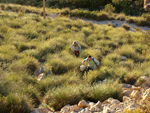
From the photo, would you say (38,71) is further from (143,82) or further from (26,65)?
(143,82)

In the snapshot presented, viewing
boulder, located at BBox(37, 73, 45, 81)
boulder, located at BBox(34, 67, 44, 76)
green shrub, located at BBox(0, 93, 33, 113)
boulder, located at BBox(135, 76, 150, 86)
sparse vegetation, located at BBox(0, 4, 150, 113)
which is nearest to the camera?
green shrub, located at BBox(0, 93, 33, 113)

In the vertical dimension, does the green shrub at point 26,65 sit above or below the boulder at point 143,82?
above

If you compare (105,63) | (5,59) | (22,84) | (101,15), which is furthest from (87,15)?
(22,84)

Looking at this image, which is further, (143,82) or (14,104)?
(143,82)

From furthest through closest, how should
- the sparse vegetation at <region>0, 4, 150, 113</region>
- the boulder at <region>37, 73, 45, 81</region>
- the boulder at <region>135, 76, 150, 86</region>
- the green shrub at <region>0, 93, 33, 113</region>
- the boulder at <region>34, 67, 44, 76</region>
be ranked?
the boulder at <region>34, 67, 44, 76</region> < the boulder at <region>135, 76, 150, 86</region> < the boulder at <region>37, 73, 45, 81</region> < the sparse vegetation at <region>0, 4, 150, 113</region> < the green shrub at <region>0, 93, 33, 113</region>

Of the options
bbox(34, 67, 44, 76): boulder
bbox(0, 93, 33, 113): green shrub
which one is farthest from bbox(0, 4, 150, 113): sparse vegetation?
bbox(34, 67, 44, 76): boulder

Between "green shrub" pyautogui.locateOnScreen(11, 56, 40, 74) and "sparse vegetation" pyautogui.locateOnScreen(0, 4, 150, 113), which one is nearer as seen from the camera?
"sparse vegetation" pyautogui.locateOnScreen(0, 4, 150, 113)

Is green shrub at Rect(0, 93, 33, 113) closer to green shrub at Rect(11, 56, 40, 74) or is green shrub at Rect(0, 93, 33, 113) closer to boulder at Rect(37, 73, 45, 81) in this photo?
boulder at Rect(37, 73, 45, 81)

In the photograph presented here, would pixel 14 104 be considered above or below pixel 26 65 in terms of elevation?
below

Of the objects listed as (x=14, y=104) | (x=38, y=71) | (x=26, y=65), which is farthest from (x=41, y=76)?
(x=14, y=104)

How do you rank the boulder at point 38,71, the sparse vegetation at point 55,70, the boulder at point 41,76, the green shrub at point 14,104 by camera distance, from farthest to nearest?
the boulder at point 38,71 < the boulder at point 41,76 < the sparse vegetation at point 55,70 < the green shrub at point 14,104

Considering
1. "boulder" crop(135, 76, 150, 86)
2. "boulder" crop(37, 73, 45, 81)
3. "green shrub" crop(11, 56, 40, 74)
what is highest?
"green shrub" crop(11, 56, 40, 74)

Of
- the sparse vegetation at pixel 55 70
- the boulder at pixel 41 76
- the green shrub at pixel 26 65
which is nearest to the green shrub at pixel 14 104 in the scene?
the sparse vegetation at pixel 55 70

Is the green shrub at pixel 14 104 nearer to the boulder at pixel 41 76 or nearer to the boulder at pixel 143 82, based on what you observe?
the boulder at pixel 41 76
